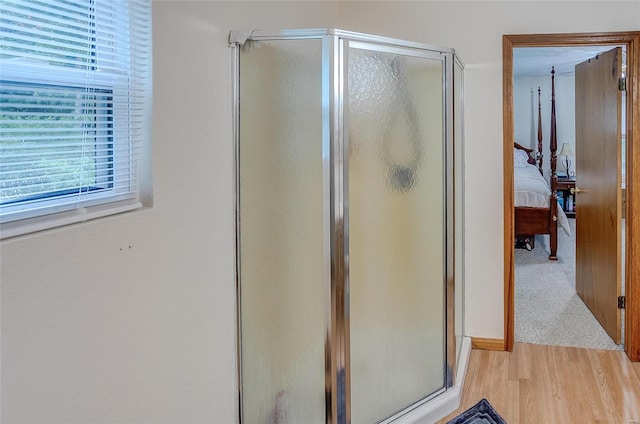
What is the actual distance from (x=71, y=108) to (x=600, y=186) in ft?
11.0

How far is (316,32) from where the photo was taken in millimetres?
1879

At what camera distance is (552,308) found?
3.91 m

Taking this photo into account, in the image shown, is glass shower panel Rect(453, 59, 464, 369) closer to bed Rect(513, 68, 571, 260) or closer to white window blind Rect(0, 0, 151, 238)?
white window blind Rect(0, 0, 151, 238)

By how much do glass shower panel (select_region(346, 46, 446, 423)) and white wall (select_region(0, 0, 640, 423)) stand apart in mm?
508

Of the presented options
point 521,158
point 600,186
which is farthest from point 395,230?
point 521,158

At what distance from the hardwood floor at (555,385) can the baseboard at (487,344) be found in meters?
0.03

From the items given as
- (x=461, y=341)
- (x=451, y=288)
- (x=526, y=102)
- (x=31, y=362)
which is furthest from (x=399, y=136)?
(x=526, y=102)

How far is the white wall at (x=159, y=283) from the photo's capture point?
1096 millimetres

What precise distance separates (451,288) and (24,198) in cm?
201

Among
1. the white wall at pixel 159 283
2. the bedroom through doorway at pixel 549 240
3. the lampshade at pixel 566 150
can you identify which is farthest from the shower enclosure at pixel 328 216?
the lampshade at pixel 566 150

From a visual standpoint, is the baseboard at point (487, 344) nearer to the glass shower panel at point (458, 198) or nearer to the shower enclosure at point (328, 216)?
the glass shower panel at point (458, 198)

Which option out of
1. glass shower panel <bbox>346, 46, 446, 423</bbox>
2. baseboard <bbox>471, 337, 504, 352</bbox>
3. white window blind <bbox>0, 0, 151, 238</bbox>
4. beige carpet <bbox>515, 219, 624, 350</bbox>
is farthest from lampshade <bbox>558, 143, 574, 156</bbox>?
white window blind <bbox>0, 0, 151, 238</bbox>

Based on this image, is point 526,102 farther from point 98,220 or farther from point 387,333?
point 98,220

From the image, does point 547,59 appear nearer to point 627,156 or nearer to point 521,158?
point 521,158
